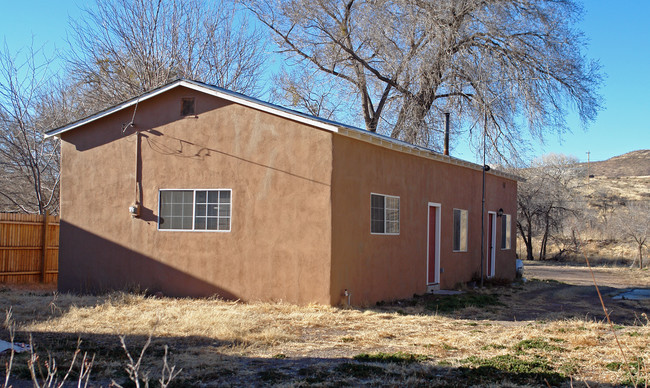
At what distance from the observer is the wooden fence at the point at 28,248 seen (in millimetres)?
16594

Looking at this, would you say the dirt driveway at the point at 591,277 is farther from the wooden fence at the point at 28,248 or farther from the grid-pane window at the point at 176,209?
the wooden fence at the point at 28,248

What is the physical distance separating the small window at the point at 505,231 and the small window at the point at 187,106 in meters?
11.4

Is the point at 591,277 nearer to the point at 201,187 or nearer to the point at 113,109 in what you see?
the point at 201,187

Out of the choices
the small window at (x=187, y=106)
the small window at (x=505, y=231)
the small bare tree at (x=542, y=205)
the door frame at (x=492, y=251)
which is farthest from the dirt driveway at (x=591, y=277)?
the small window at (x=187, y=106)

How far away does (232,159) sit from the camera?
12.7 meters

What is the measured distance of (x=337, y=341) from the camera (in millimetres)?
8695

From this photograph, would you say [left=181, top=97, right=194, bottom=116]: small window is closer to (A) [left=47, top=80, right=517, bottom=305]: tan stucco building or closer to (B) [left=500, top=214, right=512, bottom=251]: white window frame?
(A) [left=47, top=80, right=517, bottom=305]: tan stucco building

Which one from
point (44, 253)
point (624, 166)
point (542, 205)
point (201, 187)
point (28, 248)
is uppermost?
point (624, 166)

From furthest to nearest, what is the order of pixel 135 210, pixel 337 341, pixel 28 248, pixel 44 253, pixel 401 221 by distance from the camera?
pixel 44 253, pixel 28 248, pixel 401 221, pixel 135 210, pixel 337 341

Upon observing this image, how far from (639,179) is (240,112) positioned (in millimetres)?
49812

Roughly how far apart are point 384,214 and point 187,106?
4832 millimetres

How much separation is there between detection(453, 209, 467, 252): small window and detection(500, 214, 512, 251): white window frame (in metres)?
3.35

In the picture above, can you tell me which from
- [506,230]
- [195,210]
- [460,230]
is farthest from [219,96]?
[506,230]

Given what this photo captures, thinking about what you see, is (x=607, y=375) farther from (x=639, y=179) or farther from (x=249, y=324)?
(x=639, y=179)
